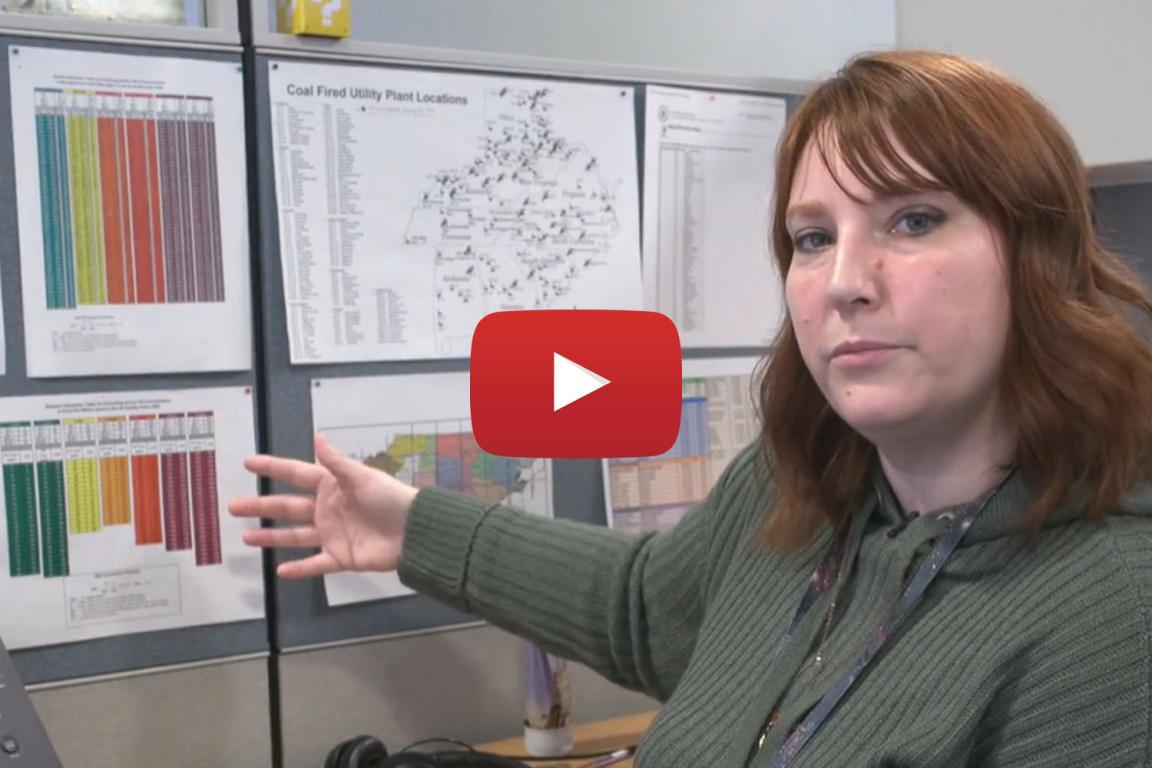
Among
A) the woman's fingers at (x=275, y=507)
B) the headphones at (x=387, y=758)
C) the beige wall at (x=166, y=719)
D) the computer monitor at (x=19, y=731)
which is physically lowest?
the headphones at (x=387, y=758)

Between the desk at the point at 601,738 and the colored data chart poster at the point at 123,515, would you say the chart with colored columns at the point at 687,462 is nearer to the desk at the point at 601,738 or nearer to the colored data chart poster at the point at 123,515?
the desk at the point at 601,738

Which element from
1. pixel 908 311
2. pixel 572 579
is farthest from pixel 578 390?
pixel 572 579

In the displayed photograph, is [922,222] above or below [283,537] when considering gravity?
above

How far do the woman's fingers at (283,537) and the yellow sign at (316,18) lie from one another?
1.61 feet

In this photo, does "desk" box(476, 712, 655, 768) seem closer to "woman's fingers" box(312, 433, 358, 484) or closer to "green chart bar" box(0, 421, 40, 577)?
"woman's fingers" box(312, 433, 358, 484)

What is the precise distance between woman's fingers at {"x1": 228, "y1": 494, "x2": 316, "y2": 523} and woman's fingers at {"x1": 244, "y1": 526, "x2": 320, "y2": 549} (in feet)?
0.04

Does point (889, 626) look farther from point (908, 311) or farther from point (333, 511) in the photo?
point (333, 511)

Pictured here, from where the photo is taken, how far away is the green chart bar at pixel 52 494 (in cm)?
108

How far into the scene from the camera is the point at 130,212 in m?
1.10

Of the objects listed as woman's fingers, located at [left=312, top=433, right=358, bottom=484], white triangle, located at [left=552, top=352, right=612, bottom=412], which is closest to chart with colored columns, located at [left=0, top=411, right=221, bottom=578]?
woman's fingers, located at [left=312, top=433, right=358, bottom=484]

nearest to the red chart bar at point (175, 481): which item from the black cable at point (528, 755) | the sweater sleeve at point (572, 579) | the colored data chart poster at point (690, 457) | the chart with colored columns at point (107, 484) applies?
the chart with colored columns at point (107, 484)

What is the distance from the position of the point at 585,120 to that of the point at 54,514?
677 millimetres

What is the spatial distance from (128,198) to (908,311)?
0.74m

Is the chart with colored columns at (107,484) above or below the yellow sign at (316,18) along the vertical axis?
below
